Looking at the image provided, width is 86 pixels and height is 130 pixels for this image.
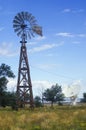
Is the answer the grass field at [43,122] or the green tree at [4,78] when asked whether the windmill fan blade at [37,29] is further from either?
the grass field at [43,122]

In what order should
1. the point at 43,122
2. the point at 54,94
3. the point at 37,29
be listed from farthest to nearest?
the point at 54,94
the point at 37,29
the point at 43,122

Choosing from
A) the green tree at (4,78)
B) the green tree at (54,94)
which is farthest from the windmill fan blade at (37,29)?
the green tree at (54,94)

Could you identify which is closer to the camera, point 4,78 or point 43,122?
point 43,122

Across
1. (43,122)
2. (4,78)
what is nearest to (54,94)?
(4,78)

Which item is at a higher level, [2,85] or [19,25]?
[19,25]

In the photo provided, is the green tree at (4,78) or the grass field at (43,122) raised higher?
the green tree at (4,78)

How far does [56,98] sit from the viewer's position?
140 metres

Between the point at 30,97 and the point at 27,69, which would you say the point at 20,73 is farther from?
the point at 30,97

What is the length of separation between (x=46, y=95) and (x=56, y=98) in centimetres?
390

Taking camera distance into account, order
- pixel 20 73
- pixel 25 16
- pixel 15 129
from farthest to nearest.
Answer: pixel 25 16 < pixel 20 73 < pixel 15 129

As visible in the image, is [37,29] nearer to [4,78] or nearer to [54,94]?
[4,78]

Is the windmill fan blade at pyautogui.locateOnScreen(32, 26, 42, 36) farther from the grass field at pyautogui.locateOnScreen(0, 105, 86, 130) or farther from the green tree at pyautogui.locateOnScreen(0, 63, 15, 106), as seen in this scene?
the grass field at pyautogui.locateOnScreen(0, 105, 86, 130)

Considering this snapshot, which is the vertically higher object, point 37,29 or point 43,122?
point 37,29

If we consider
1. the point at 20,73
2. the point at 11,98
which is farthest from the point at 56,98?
the point at 20,73
